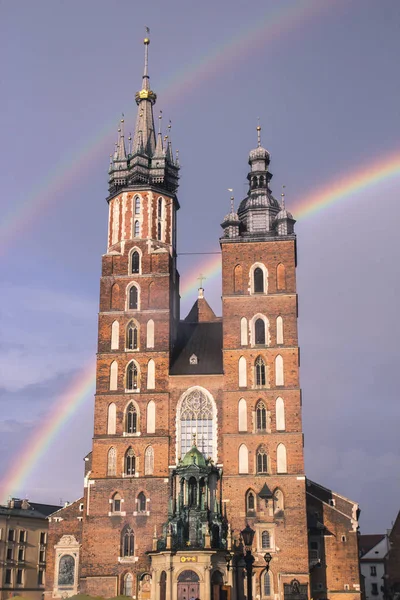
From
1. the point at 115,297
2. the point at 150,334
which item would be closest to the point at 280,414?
the point at 150,334

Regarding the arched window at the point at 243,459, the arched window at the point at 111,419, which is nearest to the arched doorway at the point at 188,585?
the arched window at the point at 243,459

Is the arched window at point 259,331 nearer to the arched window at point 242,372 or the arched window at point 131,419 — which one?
the arched window at point 242,372

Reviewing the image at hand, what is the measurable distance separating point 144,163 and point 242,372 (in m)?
20.0

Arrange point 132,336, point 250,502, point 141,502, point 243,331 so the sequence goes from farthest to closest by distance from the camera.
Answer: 1. point 132,336
2. point 243,331
3. point 141,502
4. point 250,502

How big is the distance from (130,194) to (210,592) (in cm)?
3157

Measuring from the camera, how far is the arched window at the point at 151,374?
5934 centimetres

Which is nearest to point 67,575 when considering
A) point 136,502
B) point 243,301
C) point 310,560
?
point 136,502

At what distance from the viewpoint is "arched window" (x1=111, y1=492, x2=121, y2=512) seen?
56.5m

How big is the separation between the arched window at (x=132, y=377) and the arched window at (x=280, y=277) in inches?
493

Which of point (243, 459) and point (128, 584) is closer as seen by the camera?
point (128, 584)

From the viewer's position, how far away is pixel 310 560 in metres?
56.6

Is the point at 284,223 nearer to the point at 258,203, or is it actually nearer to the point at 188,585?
the point at 258,203

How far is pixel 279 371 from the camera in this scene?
5856cm

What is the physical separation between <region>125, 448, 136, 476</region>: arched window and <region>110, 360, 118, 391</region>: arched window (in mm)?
4941
